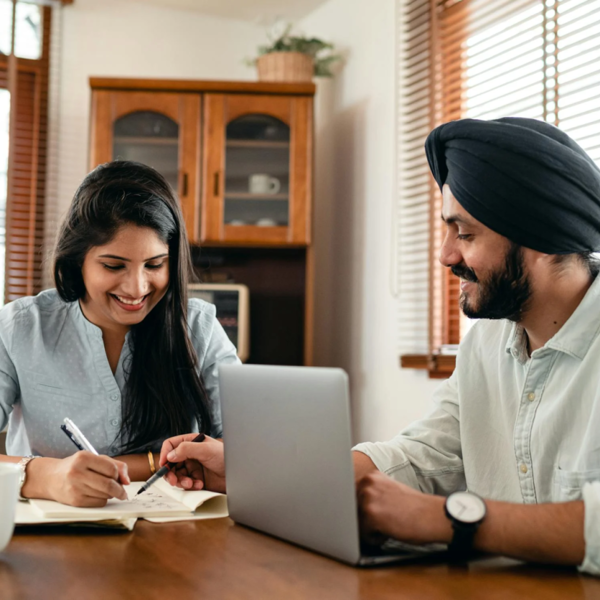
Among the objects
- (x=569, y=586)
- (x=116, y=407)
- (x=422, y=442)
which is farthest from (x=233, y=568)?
(x=116, y=407)

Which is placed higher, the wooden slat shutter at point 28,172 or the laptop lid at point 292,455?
the wooden slat shutter at point 28,172

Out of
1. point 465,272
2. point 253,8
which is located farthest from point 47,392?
point 253,8

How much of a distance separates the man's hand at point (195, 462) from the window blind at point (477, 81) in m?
1.46

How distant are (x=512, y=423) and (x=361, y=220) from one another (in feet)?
7.09

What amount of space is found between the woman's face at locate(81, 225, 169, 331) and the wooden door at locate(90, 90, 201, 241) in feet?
5.35

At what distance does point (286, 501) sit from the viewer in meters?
0.95

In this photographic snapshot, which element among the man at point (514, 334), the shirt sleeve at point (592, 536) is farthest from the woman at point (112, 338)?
the shirt sleeve at point (592, 536)

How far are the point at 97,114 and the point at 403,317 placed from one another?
1536 millimetres

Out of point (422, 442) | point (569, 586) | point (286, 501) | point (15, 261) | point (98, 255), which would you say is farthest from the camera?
point (15, 261)

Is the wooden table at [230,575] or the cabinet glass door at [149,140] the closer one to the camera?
the wooden table at [230,575]

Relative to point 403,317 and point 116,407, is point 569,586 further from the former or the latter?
point 403,317

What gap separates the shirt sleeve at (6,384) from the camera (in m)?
1.54

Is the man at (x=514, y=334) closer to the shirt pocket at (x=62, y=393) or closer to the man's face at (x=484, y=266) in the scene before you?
the man's face at (x=484, y=266)

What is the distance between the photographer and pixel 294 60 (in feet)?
10.9
